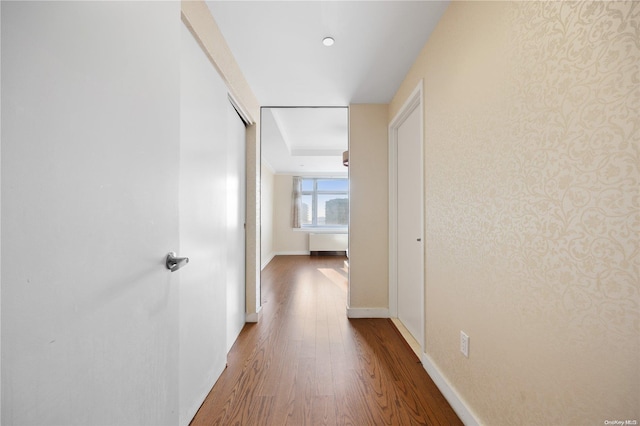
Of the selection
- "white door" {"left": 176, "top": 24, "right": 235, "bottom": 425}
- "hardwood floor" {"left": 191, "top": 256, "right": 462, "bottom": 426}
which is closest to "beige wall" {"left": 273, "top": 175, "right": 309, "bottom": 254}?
"hardwood floor" {"left": 191, "top": 256, "right": 462, "bottom": 426}

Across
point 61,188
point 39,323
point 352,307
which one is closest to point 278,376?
point 352,307

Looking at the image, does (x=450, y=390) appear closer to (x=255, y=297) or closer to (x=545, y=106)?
(x=545, y=106)

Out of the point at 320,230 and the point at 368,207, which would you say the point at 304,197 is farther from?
the point at 368,207

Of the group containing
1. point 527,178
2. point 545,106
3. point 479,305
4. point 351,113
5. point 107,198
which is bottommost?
point 479,305

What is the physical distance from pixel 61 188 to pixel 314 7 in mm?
1576

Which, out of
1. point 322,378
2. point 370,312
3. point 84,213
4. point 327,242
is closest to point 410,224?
point 370,312

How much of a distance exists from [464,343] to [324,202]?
19.8 feet

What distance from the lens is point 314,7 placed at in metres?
1.44

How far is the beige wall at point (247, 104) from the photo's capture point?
1349mm

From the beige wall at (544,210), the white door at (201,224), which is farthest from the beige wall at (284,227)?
the beige wall at (544,210)

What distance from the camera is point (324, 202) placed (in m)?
7.21

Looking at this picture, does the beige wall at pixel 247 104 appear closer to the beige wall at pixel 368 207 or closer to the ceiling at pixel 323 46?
the ceiling at pixel 323 46

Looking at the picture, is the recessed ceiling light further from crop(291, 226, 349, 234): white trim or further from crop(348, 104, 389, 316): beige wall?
crop(291, 226, 349, 234): white trim

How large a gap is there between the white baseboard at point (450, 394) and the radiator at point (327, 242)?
484 cm
